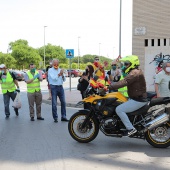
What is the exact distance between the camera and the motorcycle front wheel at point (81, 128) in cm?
704

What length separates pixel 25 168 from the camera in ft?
17.5

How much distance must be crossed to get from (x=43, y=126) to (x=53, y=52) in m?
108

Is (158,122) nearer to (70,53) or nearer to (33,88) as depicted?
(33,88)

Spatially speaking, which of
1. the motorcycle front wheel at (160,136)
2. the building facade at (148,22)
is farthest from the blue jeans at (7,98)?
the building facade at (148,22)

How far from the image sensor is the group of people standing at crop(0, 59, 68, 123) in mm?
10133

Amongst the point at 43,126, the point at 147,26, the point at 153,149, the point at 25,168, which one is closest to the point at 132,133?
the point at 153,149

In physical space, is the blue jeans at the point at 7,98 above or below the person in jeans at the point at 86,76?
below

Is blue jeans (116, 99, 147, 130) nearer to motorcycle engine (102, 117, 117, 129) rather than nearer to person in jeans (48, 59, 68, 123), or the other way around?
motorcycle engine (102, 117, 117, 129)

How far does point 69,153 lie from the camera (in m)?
6.29

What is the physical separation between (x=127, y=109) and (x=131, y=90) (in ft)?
1.23

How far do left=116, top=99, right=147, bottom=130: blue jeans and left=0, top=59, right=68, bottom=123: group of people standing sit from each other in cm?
373

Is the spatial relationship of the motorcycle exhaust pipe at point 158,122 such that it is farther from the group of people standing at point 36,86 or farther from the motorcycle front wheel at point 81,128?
the group of people standing at point 36,86

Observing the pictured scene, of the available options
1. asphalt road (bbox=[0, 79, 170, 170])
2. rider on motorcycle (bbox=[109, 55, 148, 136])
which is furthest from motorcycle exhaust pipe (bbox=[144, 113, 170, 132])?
asphalt road (bbox=[0, 79, 170, 170])

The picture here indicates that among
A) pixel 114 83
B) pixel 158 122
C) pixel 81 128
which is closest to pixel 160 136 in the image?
pixel 158 122
